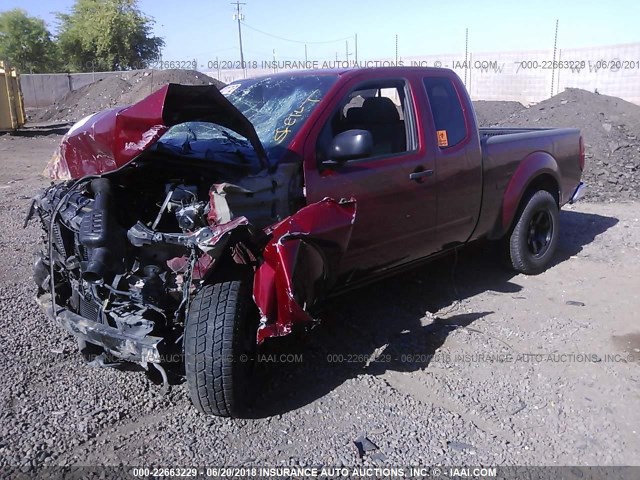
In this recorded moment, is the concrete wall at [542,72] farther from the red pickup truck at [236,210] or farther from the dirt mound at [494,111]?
the red pickup truck at [236,210]

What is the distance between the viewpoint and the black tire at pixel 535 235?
5820mm

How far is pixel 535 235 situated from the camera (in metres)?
6.12

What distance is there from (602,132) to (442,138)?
883 cm

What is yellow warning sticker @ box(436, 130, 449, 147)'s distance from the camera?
188 inches

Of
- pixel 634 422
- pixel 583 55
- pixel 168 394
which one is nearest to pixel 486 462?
pixel 634 422

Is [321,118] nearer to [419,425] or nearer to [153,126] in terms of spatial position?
[153,126]

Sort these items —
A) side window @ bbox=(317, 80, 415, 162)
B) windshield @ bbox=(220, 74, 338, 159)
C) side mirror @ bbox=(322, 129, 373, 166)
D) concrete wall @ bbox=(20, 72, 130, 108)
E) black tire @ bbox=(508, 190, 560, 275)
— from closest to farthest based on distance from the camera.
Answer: side mirror @ bbox=(322, 129, 373, 166)
windshield @ bbox=(220, 74, 338, 159)
side window @ bbox=(317, 80, 415, 162)
black tire @ bbox=(508, 190, 560, 275)
concrete wall @ bbox=(20, 72, 130, 108)

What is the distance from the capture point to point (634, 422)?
351 cm

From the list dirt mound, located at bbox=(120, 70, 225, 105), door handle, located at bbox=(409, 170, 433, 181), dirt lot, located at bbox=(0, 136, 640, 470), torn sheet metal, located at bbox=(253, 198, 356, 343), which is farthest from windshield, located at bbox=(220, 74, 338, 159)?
dirt mound, located at bbox=(120, 70, 225, 105)

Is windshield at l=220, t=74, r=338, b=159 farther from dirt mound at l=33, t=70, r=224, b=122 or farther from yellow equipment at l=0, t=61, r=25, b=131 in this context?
dirt mound at l=33, t=70, r=224, b=122

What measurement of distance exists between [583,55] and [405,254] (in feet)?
66.9

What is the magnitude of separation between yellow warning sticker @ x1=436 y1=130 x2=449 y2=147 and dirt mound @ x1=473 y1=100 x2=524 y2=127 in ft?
41.1

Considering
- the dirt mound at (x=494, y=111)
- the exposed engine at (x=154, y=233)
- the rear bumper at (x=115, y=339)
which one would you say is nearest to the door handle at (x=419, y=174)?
the exposed engine at (x=154, y=233)

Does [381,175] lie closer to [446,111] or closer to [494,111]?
[446,111]
